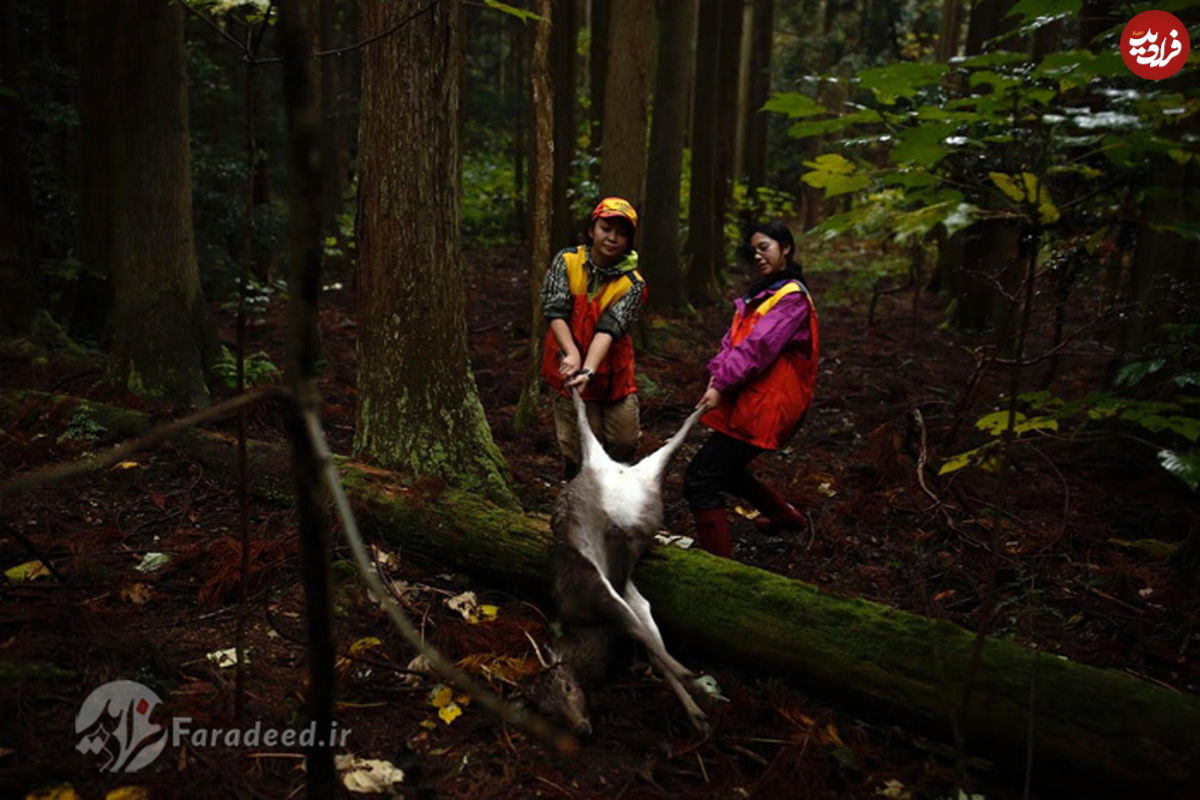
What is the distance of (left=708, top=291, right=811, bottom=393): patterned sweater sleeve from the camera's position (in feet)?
13.4

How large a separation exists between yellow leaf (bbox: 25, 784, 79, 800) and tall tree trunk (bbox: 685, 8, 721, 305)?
454 inches

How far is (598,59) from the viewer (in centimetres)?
1184

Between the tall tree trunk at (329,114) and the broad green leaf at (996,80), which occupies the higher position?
the tall tree trunk at (329,114)

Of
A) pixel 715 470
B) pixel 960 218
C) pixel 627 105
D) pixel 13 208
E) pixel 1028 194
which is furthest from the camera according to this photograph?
pixel 627 105

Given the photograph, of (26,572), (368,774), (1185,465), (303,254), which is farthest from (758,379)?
(26,572)

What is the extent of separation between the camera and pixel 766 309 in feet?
13.6

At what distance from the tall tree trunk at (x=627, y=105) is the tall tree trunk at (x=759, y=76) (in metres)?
9.86

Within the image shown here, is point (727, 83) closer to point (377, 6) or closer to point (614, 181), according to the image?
point (614, 181)

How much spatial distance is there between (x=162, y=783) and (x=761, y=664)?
87.4 inches

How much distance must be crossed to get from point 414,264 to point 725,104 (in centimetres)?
1189

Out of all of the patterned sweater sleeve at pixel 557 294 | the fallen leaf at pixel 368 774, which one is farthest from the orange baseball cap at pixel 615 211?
the fallen leaf at pixel 368 774

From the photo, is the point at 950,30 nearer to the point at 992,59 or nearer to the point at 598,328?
the point at 598,328

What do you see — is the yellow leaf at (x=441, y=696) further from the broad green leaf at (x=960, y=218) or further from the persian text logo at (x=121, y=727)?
the broad green leaf at (x=960, y=218)

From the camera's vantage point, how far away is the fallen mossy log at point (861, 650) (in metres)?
2.40
